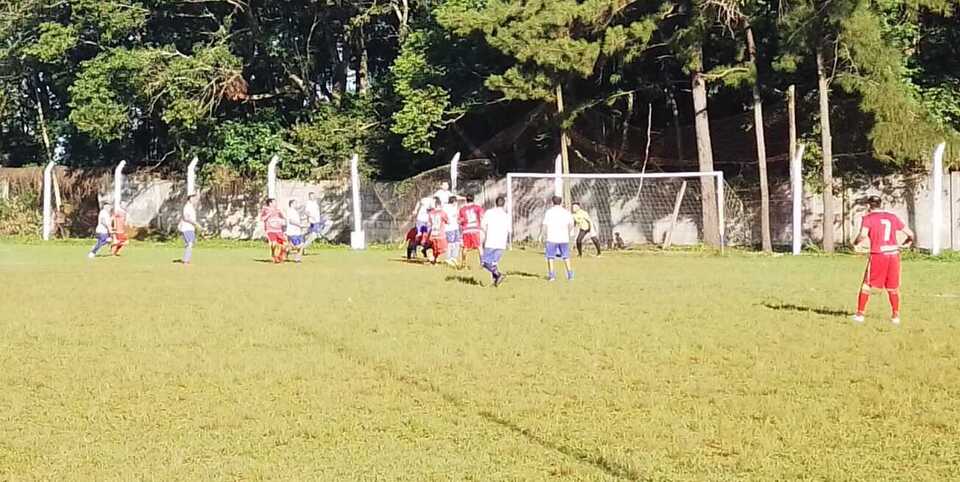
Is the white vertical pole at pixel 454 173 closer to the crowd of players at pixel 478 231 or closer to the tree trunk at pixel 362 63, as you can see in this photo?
the crowd of players at pixel 478 231

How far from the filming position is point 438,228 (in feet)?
73.9

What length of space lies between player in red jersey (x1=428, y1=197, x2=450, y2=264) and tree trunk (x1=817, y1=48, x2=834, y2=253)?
34.2ft

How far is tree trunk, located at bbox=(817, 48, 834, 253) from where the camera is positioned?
26.9m

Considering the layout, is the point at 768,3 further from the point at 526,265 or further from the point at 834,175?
the point at 526,265

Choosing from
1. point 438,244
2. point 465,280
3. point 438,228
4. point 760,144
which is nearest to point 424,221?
point 438,244

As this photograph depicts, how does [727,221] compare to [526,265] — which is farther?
[727,221]

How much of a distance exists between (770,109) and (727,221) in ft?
11.4

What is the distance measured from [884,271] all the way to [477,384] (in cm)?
587

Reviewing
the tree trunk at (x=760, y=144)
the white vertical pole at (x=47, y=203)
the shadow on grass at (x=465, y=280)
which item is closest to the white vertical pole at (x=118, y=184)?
the white vertical pole at (x=47, y=203)

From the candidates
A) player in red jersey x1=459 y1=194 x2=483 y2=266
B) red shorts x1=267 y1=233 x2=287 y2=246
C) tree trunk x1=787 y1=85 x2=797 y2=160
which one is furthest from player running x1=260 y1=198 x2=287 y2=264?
tree trunk x1=787 y1=85 x2=797 y2=160

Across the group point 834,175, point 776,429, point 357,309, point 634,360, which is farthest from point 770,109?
point 776,429

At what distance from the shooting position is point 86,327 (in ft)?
40.9

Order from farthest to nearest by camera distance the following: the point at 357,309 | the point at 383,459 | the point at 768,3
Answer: the point at 768,3
the point at 357,309
the point at 383,459

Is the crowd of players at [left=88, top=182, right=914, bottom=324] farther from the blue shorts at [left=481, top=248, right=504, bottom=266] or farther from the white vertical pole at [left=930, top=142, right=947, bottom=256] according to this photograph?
the white vertical pole at [left=930, top=142, right=947, bottom=256]
